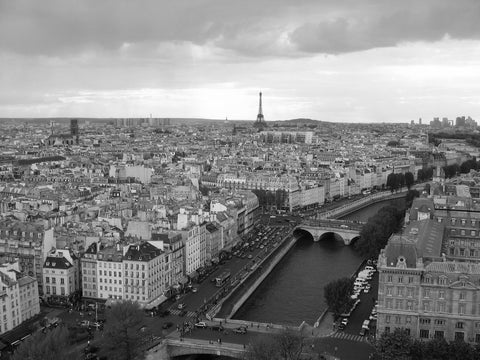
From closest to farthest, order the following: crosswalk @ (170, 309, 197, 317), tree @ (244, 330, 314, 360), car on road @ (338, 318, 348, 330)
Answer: tree @ (244, 330, 314, 360) → car on road @ (338, 318, 348, 330) → crosswalk @ (170, 309, 197, 317)

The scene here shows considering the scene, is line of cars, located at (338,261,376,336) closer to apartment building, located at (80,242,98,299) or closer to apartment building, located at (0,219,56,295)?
apartment building, located at (80,242,98,299)

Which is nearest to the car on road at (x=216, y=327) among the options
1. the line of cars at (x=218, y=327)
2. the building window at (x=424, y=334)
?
the line of cars at (x=218, y=327)

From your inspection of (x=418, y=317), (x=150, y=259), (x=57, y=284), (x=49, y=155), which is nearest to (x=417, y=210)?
(x=418, y=317)

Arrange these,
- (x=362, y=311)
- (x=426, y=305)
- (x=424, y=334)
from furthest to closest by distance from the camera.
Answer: (x=362, y=311)
(x=424, y=334)
(x=426, y=305)

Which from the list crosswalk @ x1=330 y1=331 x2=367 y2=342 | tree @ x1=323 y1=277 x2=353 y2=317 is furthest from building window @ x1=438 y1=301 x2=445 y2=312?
tree @ x1=323 y1=277 x2=353 y2=317

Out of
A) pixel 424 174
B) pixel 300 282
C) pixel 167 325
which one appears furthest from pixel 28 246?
pixel 424 174

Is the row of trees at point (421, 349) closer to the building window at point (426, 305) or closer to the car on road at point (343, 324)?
the building window at point (426, 305)

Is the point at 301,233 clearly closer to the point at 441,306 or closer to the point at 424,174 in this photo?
the point at 441,306
